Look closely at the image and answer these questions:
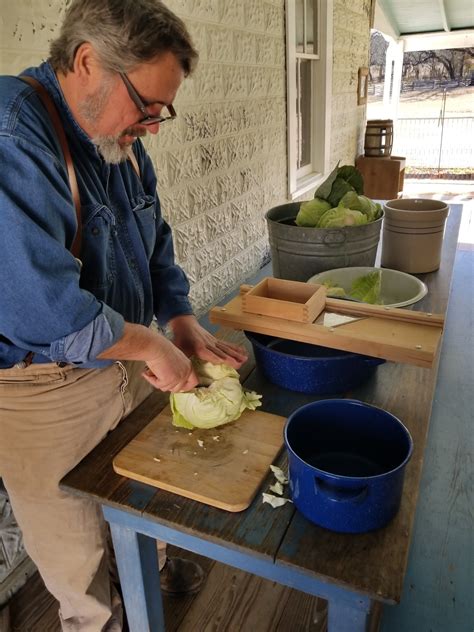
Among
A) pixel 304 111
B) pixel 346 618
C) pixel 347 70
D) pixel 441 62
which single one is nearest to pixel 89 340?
pixel 346 618

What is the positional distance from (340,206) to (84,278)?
1.16 meters

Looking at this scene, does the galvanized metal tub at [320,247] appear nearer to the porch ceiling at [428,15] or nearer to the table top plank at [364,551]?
the table top plank at [364,551]

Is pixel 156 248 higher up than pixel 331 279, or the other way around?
pixel 156 248

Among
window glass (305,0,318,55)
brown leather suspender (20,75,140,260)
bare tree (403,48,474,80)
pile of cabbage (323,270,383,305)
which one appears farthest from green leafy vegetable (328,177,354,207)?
bare tree (403,48,474,80)

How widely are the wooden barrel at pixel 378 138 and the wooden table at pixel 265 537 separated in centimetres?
498

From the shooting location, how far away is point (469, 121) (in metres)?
10.1

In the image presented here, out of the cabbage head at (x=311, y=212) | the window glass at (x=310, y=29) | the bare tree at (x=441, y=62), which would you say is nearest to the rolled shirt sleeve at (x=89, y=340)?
the cabbage head at (x=311, y=212)

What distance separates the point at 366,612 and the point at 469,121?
11.2 meters

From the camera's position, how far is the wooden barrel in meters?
5.57

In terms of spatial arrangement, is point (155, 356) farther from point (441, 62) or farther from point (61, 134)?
point (441, 62)

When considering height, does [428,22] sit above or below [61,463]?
above

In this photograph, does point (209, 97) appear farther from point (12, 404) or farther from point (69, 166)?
point (12, 404)

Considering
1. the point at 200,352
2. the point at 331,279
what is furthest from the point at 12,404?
the point at 331,279

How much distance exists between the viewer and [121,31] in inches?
37.5
